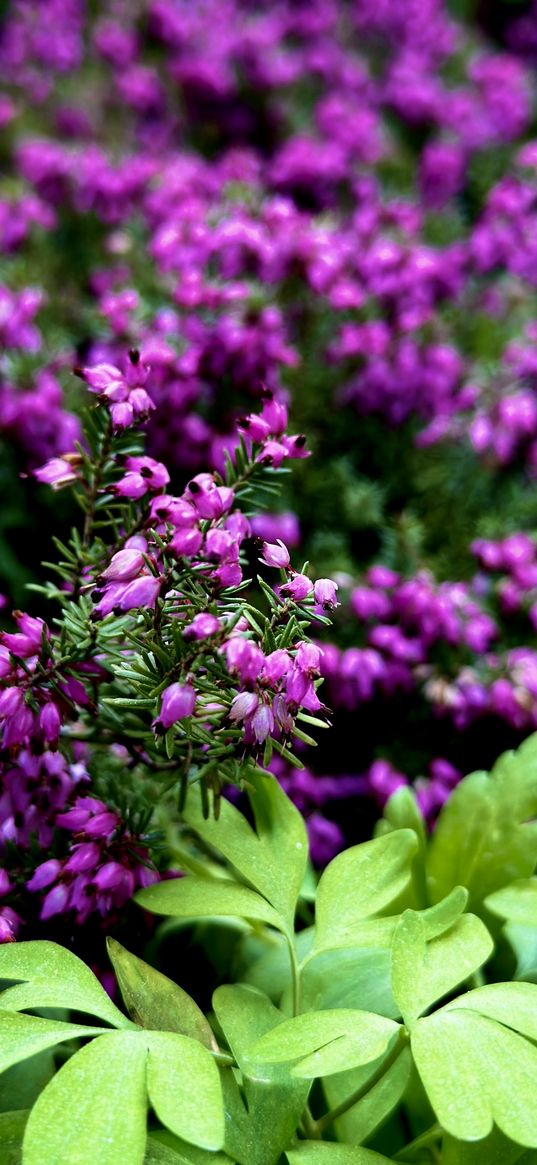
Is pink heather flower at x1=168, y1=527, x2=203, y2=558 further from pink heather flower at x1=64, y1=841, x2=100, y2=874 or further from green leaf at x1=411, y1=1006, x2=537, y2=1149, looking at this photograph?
green leaf at x1=411, y1=1006, x2=537, y2=1149

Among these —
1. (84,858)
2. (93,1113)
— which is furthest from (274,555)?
(93,1113)

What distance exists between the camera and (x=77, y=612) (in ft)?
3.32

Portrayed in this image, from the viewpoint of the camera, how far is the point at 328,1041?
32.0 inches

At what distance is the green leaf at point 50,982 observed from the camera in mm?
855

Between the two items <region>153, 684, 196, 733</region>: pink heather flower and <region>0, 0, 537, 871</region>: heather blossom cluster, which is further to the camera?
<region>0, 0, 537, 871</region>: heather blossom cluster

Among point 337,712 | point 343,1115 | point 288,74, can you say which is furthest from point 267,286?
point 288,74

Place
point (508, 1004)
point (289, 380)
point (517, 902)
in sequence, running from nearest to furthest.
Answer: point (508, 1004), point (517, 902), point (289, 380)

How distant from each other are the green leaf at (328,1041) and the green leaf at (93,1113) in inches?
4.2

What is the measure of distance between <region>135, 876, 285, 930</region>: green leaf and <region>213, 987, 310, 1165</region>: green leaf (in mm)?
105

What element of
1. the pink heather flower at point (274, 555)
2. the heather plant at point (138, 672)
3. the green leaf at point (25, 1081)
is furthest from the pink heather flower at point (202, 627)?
the green leaf at point (25, 1081)

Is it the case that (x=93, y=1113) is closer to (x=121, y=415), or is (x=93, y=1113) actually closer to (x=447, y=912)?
(x=447, y=912)

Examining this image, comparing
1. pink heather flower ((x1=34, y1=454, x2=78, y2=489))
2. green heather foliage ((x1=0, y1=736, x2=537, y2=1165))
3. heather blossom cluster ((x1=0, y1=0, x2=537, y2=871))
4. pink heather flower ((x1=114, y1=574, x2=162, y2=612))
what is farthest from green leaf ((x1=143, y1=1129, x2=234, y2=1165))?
pink heather flower ((x1=34, y1=454, x2=78, y2=489))

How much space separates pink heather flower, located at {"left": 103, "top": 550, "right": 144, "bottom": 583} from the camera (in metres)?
0.90

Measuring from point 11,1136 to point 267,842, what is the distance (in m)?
0.35
